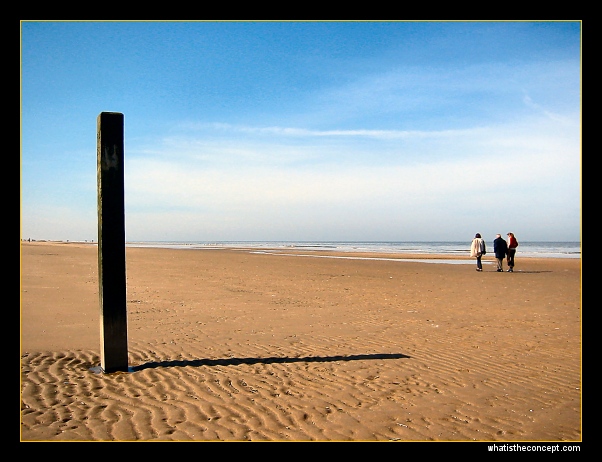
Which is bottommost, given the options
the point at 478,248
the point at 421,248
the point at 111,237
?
the point at 421,248

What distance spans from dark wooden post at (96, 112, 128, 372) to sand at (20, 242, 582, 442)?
40 cm

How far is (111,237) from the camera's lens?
5.97 m

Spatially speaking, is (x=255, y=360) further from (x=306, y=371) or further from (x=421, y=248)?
(x=421, y=248)

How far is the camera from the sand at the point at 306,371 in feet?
14.2

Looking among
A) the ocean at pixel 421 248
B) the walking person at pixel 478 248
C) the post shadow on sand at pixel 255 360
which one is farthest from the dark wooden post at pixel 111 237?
the ocean at pixel 421 248

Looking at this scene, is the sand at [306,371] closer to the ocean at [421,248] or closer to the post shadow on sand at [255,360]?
the post shadow on sand at [255,360]

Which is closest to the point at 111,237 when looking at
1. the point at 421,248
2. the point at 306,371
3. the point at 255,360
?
the point at 255,360

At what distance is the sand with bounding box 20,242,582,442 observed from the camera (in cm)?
434

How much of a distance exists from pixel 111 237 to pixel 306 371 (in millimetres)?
3057

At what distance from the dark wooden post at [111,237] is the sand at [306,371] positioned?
40cm

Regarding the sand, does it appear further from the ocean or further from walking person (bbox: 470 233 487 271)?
the ocean
